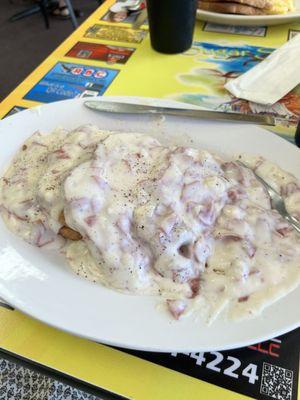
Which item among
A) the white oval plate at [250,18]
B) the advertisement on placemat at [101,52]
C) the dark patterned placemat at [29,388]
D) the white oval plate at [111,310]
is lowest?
the dark patterned placemat at [29,388]

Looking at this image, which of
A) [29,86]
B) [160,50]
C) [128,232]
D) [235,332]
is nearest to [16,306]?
[128,232]

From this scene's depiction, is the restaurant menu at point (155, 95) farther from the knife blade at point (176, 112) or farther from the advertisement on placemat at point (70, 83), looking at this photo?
the knife blade at point (176, 112)

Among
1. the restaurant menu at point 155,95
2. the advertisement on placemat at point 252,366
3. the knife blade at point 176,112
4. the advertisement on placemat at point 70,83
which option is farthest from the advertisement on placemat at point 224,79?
the advertisement on placemat at point 252,366

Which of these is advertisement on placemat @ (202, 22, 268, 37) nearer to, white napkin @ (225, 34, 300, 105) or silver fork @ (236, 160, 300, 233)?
white napkin @ (225, 34, 300, 105)

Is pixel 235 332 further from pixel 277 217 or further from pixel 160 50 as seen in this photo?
pixel 160 50

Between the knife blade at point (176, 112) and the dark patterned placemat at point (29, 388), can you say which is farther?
the dark patterned placemat at point (29, 388)
